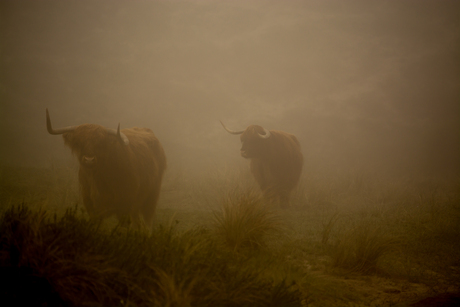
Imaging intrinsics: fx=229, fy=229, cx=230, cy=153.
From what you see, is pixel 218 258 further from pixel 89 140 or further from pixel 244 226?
pixel 89 140

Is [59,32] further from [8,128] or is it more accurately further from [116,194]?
[116,194]

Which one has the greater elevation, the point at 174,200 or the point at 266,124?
the point at 266,124

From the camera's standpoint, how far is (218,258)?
5.83ft

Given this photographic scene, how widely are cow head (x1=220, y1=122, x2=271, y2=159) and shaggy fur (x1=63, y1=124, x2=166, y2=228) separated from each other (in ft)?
8.44

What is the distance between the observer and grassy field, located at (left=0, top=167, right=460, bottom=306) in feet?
4.26

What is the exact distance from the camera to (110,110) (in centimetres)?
774

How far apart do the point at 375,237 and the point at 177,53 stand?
971 cm

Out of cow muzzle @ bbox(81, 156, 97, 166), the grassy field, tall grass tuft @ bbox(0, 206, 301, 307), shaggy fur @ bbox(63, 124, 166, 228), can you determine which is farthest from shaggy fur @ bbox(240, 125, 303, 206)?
tall grass tuft @ bbox(0, 206, 301, 307)

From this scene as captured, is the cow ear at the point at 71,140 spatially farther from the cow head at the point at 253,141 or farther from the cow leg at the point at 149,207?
the cow head at the point at 253,141

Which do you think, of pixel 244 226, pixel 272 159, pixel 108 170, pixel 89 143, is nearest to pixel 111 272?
pixel 244 226

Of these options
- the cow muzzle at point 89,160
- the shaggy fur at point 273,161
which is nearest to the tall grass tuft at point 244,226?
the cow muzzle at point 89,160

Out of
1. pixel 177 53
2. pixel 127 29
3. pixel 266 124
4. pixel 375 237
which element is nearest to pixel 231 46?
pixel 177 53

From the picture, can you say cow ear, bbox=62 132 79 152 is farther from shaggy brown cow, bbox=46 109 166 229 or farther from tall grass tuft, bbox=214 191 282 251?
tall grass tuft, bbox=214 191 282 251

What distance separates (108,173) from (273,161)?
4007 millimetres
